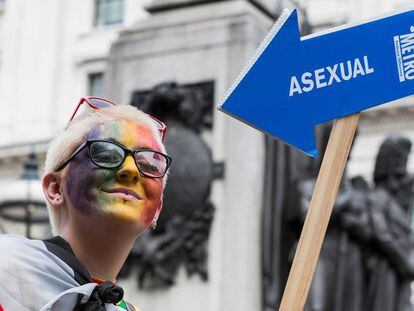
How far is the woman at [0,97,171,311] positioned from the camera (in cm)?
357

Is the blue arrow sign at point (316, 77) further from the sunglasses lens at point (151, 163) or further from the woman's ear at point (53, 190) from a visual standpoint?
the woman's ear at point (53, 190)

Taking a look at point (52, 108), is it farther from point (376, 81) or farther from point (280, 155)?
point (376, 81)

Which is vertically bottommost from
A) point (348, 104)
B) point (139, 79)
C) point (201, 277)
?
point (201, 277)

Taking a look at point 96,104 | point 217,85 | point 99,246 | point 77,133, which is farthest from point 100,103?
→ point 217,85

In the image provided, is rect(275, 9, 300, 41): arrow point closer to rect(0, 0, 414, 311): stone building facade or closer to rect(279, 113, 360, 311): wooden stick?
rect(279, 113, 360, 311): wooden stick

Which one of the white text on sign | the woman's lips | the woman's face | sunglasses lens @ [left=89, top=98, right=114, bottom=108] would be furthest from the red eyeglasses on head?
the white text on sign

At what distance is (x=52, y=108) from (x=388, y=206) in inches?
1525

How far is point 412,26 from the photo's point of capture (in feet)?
13.7

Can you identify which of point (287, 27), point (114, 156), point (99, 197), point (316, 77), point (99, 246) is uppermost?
point (287, 27)

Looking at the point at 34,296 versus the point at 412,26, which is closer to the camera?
the point at 34,296

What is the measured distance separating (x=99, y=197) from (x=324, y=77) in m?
0.81

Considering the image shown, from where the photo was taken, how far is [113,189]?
3740mm

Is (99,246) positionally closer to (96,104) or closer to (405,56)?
(96,104)

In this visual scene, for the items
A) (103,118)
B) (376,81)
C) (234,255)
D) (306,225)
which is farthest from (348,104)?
(234,255)
